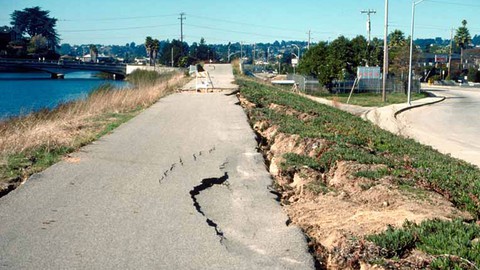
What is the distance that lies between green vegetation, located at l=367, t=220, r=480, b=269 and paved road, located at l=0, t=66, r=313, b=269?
2.59ft

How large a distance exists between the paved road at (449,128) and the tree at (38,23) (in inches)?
5978

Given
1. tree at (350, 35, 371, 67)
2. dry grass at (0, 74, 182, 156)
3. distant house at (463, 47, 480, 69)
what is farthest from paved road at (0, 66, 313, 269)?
distant house at (463, 47, 480, 69)

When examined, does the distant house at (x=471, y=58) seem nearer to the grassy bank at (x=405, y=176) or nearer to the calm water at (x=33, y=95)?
the calm water at (x=33, y=95)

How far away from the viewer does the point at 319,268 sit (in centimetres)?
552

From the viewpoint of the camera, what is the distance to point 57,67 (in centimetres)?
10256

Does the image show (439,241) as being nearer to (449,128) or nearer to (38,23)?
(449,128)

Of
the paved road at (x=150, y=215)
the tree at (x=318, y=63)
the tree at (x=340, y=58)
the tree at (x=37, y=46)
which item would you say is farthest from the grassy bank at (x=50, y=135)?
the tree at (x=37, y=46)

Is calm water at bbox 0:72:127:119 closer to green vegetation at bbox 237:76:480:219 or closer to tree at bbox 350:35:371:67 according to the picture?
green vegetation at bbox 237:76:480:219

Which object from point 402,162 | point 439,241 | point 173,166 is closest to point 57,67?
point 173,166

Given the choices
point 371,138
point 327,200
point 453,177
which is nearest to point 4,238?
point 327,200

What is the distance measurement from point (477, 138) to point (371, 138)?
11.9 m

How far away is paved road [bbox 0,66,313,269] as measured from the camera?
5484 millimetres

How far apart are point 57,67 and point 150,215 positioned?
332 ft

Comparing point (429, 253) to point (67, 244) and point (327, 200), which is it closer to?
point (327, 200)
